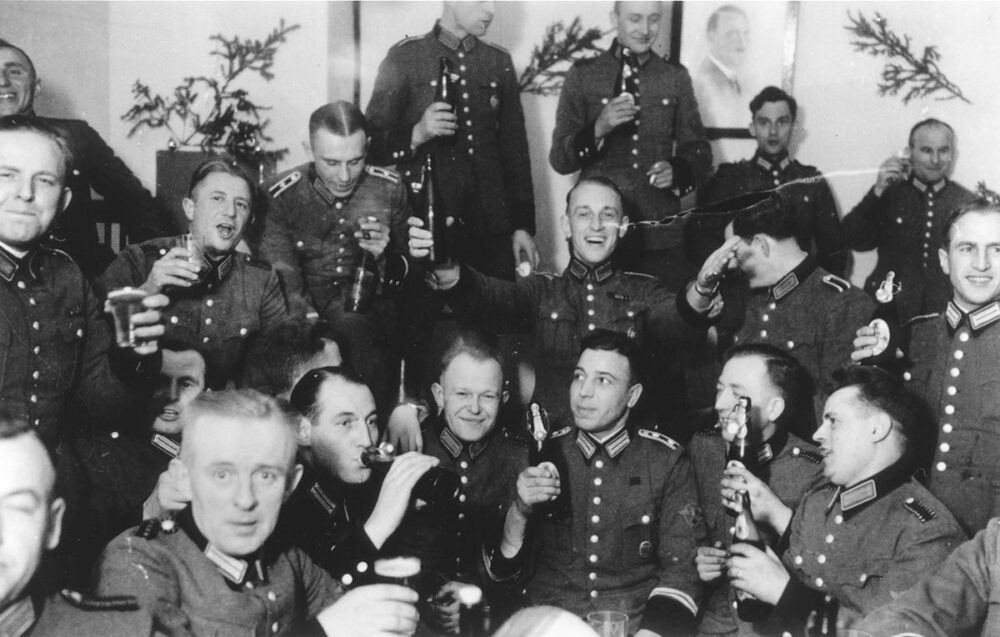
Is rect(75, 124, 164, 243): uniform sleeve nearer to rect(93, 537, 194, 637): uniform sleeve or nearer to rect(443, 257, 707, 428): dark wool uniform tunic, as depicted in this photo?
rect(443, 257, 707, 428): dark wool uniform tunic

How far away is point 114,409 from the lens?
235cm

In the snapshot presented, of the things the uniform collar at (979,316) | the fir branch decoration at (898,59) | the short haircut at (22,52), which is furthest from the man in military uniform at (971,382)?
the short haircut at (22,52)

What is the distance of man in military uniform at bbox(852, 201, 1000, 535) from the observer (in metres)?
2.50

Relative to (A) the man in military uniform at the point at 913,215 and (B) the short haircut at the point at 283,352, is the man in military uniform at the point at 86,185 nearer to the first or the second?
(B) the short haircut at the point at 283,352

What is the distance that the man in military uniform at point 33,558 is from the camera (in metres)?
1.65

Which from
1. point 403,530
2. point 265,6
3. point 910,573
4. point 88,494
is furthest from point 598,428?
point 265,6

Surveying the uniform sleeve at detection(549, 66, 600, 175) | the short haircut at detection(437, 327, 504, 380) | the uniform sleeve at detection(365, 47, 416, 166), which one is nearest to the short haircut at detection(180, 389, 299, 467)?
the short haircut at detection(437, 327, 504, 380)

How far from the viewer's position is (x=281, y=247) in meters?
3.12

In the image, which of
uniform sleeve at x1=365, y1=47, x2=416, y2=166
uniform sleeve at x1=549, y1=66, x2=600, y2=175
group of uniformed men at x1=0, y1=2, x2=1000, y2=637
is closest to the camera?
group of uniformed men at x1=0, y1=2, x2=1000, y2=637

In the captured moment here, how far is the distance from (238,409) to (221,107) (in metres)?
1.59

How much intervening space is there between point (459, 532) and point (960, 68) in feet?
8.23

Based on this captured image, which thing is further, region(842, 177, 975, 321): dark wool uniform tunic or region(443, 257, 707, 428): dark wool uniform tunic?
region(842, 177, 975, 321): dark wool uniform tunic

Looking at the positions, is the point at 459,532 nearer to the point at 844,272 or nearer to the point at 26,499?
the point at 26,499

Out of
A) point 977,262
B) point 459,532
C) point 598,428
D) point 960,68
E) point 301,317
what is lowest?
point 459,532
